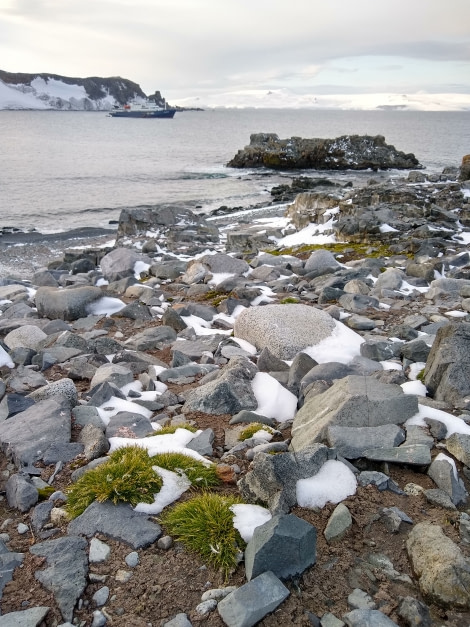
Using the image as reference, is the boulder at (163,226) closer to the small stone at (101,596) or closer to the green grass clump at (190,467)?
the green grass clump at (190,467)

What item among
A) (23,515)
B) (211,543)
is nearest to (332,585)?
(211,543)

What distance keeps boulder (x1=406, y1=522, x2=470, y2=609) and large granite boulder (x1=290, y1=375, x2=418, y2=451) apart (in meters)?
1.62

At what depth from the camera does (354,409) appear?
5.91 meters

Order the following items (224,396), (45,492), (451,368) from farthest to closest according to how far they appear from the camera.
A: (224,396), (451,368), (45,492)

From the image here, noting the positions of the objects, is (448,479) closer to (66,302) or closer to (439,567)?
(439,567)

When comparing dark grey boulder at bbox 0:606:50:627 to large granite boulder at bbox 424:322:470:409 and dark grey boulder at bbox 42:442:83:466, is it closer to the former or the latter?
dark grey boulder at bbox 42:442:83:466

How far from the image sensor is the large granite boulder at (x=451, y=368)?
6.65 metres

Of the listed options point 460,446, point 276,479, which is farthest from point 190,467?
point 460,446

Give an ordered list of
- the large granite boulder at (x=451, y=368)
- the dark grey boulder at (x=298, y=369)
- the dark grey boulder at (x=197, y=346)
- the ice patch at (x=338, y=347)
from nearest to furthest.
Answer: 1. the large granite boulder at (x=451, y=368)
2. the dark grey boulder at (x=298, y=369)
3. the ice patch at (x=338, y=347)
4. the dark grey boulder at (x=197, y=346)

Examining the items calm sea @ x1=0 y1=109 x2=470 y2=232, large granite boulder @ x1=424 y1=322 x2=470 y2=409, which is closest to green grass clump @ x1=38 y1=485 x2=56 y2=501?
large granite boulder @ x1=424 y1=322 x2=470 y2=409

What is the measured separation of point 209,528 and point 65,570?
3.82 ft

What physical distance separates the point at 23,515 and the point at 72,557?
1.00 metres

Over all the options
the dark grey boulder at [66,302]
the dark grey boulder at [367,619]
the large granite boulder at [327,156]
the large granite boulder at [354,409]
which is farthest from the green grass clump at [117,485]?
the large granite boulder at [327,156]

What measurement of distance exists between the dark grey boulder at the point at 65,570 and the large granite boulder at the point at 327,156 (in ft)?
237
